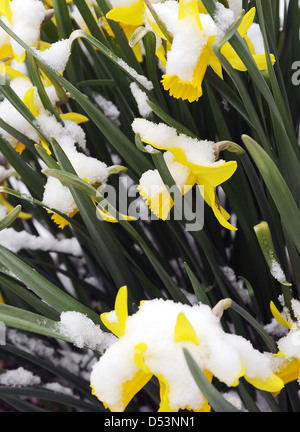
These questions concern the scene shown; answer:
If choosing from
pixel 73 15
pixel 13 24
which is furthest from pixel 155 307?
pixel 73 15

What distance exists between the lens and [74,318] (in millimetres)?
517

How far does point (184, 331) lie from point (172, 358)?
3cm

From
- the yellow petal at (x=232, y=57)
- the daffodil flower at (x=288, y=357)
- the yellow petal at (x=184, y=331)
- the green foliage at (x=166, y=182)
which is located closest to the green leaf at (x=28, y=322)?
the green foliage at (x=166, y=182)

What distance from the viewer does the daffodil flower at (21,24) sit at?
68 cm

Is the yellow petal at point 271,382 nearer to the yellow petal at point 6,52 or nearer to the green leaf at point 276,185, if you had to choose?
the green leaf at point 276,185

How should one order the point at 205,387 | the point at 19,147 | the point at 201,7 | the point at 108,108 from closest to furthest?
1. the point at 205,387
2. the point at 201,7
3. the point at 19,147
4. the point at 108,108

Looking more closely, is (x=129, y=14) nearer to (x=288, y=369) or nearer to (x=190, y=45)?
(x=190, y=45)

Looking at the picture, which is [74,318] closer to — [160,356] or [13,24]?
[160,356]

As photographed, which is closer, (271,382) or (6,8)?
(271,382)

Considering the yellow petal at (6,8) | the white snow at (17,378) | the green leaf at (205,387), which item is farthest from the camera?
the white snow at (17,378)

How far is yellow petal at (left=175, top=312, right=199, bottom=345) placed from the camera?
1.27 ft

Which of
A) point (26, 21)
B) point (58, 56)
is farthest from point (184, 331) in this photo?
point (26, 21)

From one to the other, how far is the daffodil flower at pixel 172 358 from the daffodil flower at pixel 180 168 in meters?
0.14

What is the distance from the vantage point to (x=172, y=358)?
1.31 feet
